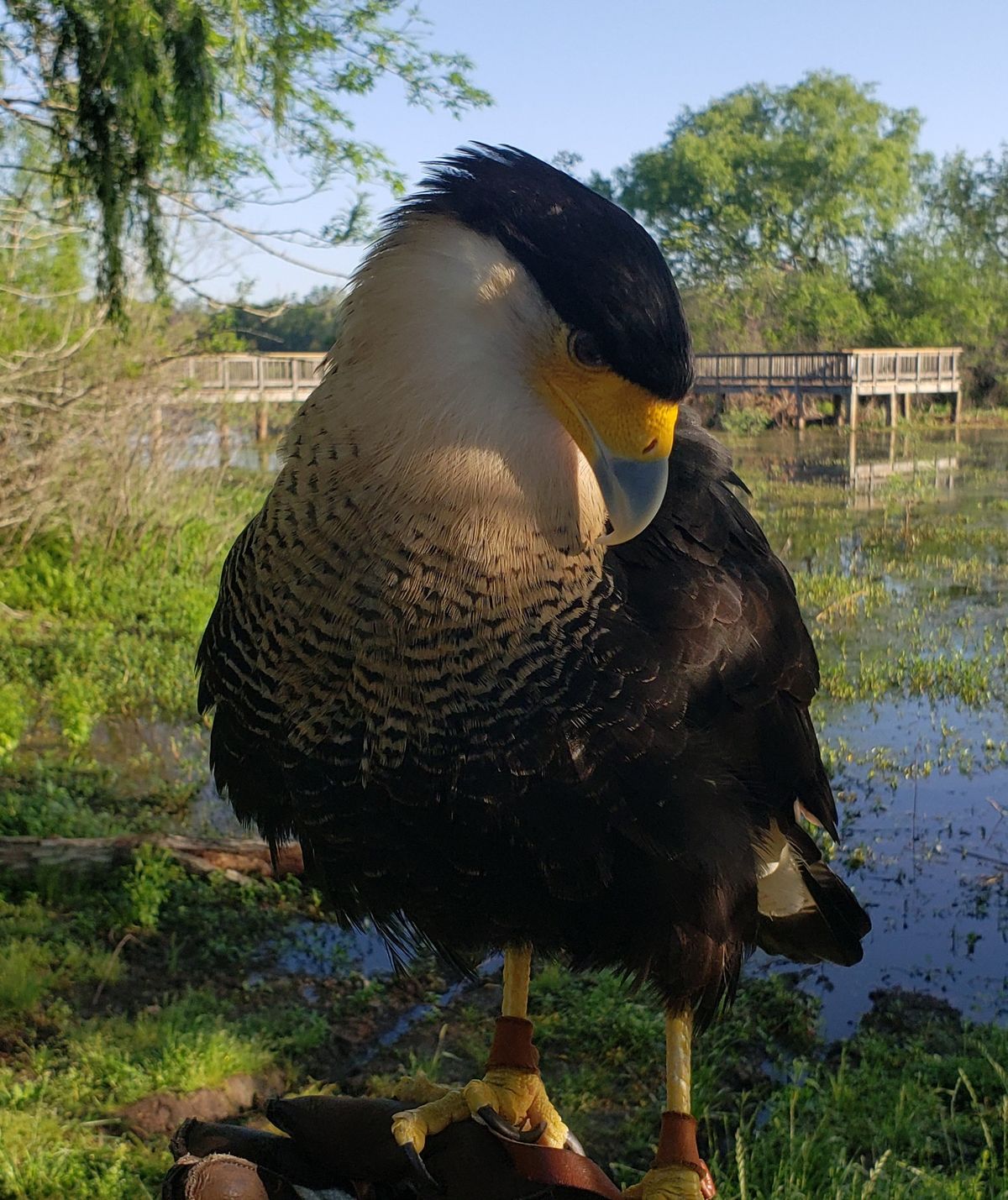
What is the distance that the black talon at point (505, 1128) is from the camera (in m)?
2.05

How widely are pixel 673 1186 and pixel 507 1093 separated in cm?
37

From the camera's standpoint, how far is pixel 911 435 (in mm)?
28078

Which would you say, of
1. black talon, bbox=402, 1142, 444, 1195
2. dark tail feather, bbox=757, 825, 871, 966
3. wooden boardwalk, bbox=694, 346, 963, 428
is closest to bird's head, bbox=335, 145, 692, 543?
dark tail feather, bbox=757, 825, 871, 966

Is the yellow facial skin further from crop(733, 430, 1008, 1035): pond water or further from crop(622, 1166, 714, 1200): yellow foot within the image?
crop(733, 430, 1008, 1035): pond water

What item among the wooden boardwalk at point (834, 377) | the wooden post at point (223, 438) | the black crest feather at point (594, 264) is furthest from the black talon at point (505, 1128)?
the wooden boardwalk at point (834, 377)

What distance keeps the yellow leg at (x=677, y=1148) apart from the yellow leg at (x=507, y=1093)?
0.19m

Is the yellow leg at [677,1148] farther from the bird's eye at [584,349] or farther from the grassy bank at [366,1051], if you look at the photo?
the bird's eye at [584,349]

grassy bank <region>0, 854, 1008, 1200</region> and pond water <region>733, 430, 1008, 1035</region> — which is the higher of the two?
pond water <region>733, 430, 1008, 1035</region>

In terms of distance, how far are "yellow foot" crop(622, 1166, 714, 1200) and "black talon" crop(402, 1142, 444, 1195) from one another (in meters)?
0.36

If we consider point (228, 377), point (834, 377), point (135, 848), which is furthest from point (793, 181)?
point (135, 848)

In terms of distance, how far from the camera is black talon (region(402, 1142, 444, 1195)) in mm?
1979

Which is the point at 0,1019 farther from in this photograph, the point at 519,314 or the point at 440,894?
the point at 519,314

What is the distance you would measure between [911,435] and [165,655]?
24.2 m

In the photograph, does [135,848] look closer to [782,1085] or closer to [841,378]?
[782,1085]
